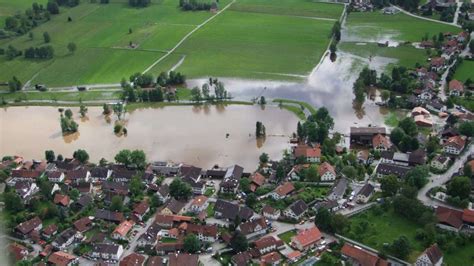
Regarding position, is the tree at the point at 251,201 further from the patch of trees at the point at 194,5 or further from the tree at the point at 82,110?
the patch of trees at the point at 194,5

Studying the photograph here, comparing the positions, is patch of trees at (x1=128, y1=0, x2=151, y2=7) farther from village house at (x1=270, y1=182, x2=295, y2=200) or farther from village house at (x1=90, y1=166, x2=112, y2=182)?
village house at (x1=270, y1=182, x2=295, y2=200)

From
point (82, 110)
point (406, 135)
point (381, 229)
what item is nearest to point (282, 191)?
point (381, 229)

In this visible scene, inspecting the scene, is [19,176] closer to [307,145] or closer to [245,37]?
[307,145]

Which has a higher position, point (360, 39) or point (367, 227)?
point (360, 39)

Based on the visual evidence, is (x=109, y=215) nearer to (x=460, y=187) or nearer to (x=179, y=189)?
(x=179, y=189)

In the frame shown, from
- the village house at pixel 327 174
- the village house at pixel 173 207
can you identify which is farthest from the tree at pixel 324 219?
the village house at pixel 173 207

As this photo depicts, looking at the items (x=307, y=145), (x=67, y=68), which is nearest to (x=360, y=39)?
(x=307, y=145)
